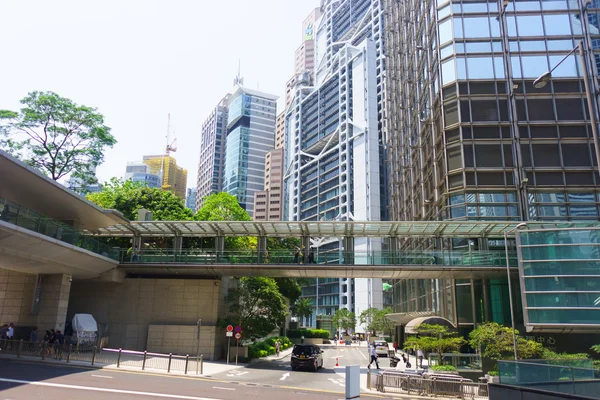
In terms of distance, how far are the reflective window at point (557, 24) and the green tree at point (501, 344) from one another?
93.3 ft

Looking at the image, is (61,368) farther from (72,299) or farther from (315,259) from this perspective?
(315,259)

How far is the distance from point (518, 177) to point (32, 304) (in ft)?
121

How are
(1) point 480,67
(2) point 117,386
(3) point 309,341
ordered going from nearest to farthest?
(2) point 117,386 → (1) point 480,67 → (3) point 309,341

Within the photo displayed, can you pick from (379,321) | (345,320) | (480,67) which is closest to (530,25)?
(480,67)

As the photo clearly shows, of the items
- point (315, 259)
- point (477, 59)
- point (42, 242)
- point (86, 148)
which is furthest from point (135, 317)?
point (477, 59)

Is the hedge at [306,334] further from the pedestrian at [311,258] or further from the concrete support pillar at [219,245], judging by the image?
the pedestrian at [311,258]

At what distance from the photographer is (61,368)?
22.5 m

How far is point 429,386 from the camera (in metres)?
20.9

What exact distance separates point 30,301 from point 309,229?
19.5 meters

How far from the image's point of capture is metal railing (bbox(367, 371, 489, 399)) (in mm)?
→ 20430

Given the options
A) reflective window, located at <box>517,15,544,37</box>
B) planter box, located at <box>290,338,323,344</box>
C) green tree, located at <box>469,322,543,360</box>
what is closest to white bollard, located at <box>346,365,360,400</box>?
green tree, located at <box>469,322,543,360</box>

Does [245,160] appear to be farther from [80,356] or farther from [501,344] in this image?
[501,344]

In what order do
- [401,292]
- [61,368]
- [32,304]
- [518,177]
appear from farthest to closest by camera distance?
1. [401,292]
2. [518,177]
3. [32,304]
4. [61,368]

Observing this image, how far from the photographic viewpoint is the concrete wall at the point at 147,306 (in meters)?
33.8
